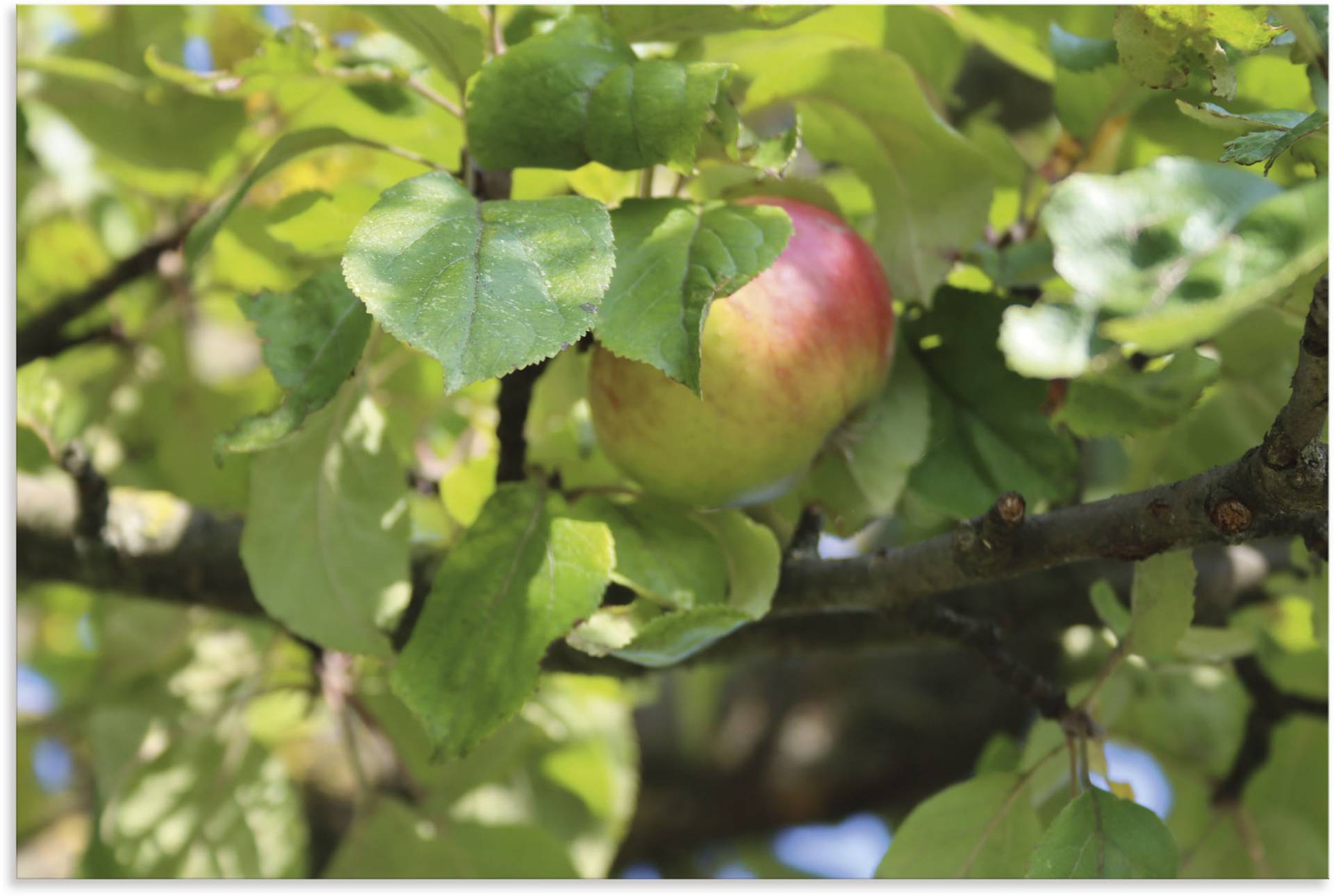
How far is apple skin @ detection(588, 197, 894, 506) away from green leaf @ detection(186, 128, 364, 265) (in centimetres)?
19

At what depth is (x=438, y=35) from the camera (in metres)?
0.62

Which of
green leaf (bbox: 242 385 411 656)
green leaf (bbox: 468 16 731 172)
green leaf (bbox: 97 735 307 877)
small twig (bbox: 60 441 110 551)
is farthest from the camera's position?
green leaf (bbox: 97 735 307 877)

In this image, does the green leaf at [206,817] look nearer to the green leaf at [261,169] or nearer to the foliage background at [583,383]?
the foliage background at [583,383]

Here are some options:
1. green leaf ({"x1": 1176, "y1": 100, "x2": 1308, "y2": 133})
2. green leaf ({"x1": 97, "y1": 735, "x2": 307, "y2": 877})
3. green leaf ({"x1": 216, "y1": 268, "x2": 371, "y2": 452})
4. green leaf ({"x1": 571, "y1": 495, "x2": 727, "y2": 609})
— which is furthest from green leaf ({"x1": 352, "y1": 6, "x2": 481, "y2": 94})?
green leaf ({"x1": 97, "y1": 735, "x2": 307, "y2": 877})

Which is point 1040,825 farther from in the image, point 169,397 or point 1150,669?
point 169,397

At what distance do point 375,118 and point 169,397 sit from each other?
48 cm

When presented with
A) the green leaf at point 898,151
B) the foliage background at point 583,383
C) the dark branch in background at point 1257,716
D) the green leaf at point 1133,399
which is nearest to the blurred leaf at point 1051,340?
the foliage background at point 583,383

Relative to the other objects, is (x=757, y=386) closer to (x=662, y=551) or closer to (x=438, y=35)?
(x=662, y=551)

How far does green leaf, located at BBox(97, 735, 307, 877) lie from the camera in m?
0.92

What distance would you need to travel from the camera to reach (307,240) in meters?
0.67

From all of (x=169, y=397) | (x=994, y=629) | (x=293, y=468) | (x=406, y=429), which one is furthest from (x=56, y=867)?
(x=994, y=629)

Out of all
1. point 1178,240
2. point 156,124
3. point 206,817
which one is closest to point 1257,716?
point 1178,240

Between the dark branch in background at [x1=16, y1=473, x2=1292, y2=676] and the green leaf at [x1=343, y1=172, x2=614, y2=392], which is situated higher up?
the green leaf at [x1=343, y1=172, x2=614, y2=392]

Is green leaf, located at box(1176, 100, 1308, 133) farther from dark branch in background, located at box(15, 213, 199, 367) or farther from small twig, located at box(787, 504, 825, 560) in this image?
dark branch in background, located at box(15, 213, 199, 367)
